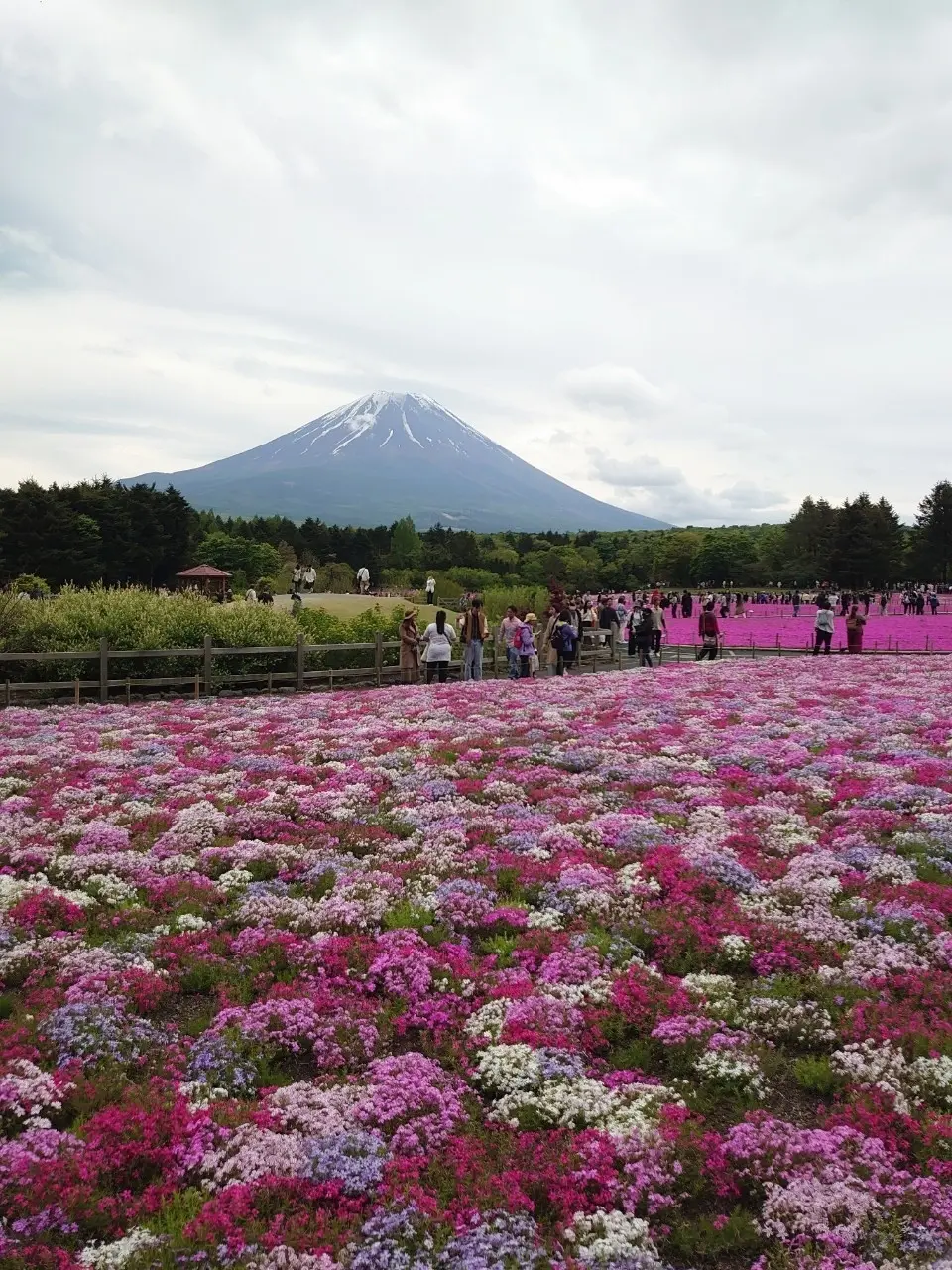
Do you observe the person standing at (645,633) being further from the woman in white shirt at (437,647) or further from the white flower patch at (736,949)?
the white flower patch at (736,949)

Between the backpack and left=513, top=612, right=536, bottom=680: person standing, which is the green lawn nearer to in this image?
the backpack

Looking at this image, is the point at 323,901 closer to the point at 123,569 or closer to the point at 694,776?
the point at 694,776

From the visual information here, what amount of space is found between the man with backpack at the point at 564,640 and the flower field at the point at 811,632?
582 inches

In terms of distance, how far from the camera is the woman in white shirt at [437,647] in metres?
26.3

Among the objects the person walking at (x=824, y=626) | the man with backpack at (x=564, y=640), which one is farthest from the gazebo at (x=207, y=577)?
the person walking at (x=824, y=626)

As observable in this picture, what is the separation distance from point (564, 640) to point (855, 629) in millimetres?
14993

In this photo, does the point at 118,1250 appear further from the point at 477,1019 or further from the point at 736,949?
the point at 736,949

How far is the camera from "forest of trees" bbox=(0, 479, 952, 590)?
283 ft

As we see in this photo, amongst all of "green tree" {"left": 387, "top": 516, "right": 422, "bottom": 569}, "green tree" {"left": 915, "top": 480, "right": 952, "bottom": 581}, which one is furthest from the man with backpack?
"green tree" {"left": 915, "top": 480, "right": 952, "bottom": 581}

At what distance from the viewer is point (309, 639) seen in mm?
29844

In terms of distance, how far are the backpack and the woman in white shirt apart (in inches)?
176

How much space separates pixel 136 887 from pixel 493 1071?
17.8 feet

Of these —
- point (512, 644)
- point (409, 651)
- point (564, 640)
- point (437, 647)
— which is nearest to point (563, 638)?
point (564, 640)

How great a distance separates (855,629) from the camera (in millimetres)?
36250
